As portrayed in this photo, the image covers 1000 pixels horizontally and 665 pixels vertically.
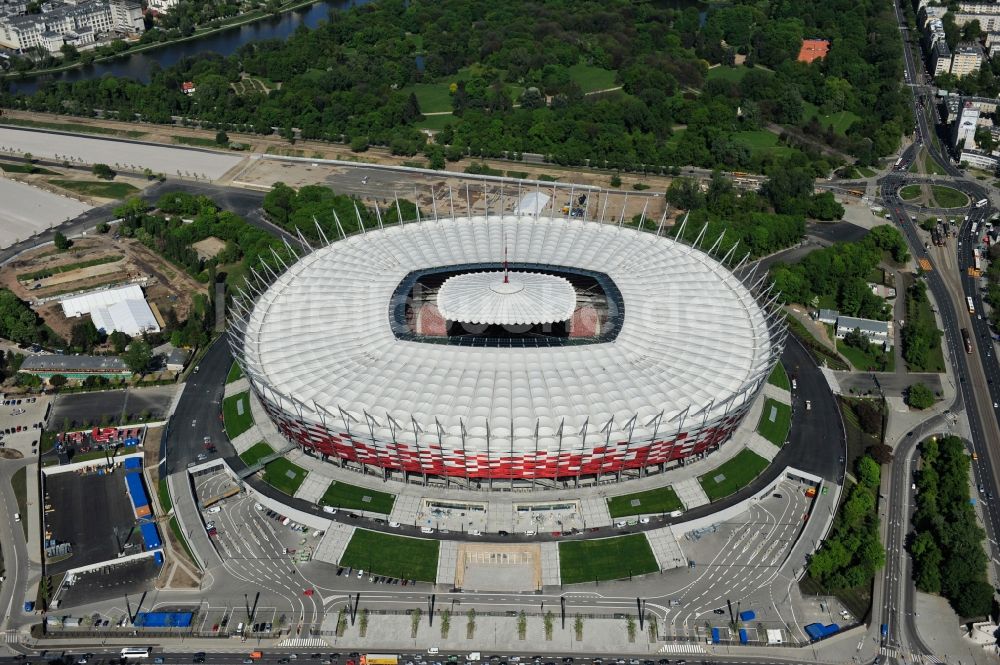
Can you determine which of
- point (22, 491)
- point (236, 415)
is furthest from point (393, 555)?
point (22, 491)

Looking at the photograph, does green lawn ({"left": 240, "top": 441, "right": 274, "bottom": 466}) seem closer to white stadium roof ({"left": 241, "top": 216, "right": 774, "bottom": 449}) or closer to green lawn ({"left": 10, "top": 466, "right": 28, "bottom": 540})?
white stadium roof ({"left": 241, "top": 216, "right": 774, "bottom": 449})

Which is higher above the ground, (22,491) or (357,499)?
(22,491)

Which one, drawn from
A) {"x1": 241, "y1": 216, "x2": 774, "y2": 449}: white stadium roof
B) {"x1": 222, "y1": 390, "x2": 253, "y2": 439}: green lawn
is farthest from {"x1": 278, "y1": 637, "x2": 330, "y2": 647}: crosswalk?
{"x1": 222, "y1": 390, "x2": 253, "y2": 439}: green lawn

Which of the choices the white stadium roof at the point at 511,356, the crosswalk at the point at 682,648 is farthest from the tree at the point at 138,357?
the crosswalk at the point at 682,648

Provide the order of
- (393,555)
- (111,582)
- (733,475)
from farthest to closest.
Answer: (733,475), (393,555), (111,582)

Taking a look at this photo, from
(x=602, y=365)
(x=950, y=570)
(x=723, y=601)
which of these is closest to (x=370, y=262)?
(x=602, y=365)

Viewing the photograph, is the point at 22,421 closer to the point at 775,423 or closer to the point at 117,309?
the point at 117,309
